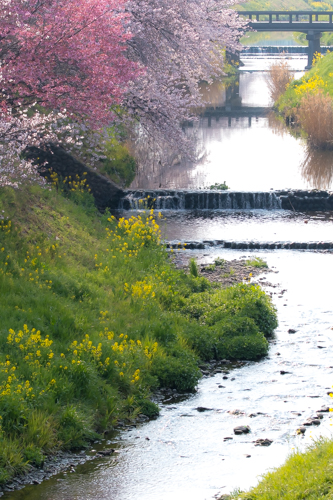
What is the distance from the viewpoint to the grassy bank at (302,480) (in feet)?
20.3

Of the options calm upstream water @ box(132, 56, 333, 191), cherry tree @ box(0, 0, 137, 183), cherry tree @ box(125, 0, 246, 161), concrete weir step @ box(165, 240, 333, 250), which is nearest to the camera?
cherry tree @ box(0, 0, 137, 183)

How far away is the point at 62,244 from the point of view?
14.2 metres

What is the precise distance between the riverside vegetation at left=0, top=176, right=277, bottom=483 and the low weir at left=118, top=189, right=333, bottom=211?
8.28m

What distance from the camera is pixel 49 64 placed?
1369 centimetres

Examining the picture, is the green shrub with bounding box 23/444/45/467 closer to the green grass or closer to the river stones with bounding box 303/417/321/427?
the river stones with bounding box 303/417/321/427

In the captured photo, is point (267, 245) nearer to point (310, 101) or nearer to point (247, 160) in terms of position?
point (247, 160)

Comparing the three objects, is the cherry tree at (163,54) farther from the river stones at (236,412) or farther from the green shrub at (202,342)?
the river stones at (236,412)

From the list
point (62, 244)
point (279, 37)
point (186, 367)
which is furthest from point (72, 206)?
point (279, 37)

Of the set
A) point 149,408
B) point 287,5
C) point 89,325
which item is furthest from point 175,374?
point 287,5

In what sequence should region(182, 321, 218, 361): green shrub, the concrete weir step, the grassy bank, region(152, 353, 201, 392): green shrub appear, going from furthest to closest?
the concrete weir step, region(182, 321, 218, 361): green shrub, region(152, 353, 201, 392): green shrub, the grassy bank

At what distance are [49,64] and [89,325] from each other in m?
5.96

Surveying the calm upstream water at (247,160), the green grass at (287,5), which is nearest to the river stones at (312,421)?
the calm upstream water at (247,160)

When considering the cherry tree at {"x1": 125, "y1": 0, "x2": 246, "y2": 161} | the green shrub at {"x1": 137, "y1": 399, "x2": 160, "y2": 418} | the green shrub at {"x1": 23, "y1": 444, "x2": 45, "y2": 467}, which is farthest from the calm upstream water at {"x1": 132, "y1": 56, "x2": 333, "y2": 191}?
the green shrub at {"x1": 23, "y1": 444, "x2": 45, "y2": 467}

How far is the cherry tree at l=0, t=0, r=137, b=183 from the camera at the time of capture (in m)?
12.8
